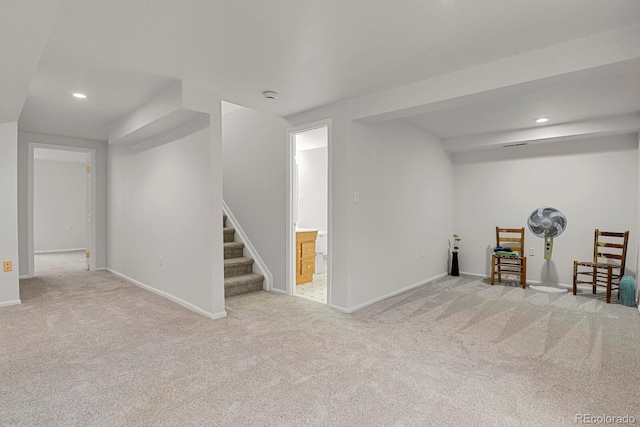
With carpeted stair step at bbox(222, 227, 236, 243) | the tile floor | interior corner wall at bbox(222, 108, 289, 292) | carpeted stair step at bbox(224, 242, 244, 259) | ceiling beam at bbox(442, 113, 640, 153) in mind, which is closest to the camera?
ceiling beam at bbox(442, 113, 640, 153)

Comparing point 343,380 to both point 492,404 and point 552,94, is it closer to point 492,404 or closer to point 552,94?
point 492,404

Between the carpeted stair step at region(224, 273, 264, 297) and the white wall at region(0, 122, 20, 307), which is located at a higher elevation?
the white wall at region(0, 122, 20, 307)

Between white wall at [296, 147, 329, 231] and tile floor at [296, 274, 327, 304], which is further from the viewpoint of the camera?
white wall at [296, 147, 329, 231]

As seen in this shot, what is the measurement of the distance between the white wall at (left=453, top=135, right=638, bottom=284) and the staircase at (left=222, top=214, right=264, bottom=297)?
342 cm

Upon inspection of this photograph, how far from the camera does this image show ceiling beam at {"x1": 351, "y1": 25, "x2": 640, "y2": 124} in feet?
6.76

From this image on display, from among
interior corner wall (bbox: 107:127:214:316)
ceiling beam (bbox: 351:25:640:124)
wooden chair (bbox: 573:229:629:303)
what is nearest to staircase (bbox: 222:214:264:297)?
interior corner wall (bbox: 107:127:214:316)

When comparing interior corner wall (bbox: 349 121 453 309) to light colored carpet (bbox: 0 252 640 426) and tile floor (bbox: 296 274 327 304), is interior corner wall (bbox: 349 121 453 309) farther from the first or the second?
tile floor (bbox: 296 274 327 304)

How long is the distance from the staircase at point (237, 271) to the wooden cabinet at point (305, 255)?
2.00 ft

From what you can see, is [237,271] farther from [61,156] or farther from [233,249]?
[61,156]

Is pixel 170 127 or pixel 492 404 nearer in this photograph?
pixel 492 404

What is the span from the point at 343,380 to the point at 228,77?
247cm

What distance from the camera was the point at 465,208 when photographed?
551cm

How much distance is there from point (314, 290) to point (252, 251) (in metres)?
0.98

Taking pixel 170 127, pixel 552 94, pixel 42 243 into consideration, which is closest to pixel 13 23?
pixel 170 127
